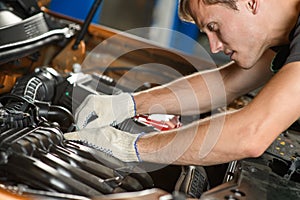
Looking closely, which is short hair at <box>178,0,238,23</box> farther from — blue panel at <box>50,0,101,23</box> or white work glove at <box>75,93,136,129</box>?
blue panel at <box>50,0,101,23</box>

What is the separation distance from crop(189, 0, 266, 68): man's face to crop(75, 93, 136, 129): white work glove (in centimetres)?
34

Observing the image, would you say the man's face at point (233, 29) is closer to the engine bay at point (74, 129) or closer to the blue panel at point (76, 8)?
the engine bay at point (74, 129)

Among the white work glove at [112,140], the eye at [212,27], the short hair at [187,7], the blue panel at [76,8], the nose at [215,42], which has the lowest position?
the white work glove at [112,140]

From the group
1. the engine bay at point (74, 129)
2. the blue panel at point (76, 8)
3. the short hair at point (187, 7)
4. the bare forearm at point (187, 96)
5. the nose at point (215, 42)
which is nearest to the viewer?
the engine bay at point (74, 129)

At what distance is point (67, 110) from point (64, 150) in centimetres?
30

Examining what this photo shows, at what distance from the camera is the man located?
1.18m

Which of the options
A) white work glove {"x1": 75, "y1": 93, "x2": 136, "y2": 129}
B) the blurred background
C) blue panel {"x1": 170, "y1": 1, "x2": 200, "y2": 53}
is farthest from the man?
blue panel {"x1": 170, "y1": 1, "x2": 200, "y2": 53}

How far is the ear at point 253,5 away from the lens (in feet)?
4.20

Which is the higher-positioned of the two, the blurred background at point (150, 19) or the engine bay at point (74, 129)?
the blurred background at point (150, 19)

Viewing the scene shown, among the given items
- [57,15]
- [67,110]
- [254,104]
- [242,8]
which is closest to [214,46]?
[242,8]

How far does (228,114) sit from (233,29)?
0.26 metres

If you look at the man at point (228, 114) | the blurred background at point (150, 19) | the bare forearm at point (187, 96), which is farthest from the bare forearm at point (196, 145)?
the blurred background at point (150, 19)

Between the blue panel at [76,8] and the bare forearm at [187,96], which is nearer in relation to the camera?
the bare forearm at [187,96]

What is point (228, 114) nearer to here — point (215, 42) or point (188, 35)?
point (215, 42)
